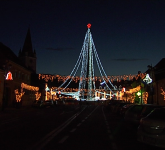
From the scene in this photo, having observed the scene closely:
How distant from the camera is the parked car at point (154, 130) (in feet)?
30.4

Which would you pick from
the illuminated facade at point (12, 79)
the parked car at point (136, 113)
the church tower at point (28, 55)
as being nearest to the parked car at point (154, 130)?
the parked car at point (136, 113)

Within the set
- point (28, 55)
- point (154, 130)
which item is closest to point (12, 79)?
point (154, 130)

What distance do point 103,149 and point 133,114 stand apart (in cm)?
781

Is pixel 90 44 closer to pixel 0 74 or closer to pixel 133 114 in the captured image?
pixel 0 74

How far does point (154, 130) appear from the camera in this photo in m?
9.45

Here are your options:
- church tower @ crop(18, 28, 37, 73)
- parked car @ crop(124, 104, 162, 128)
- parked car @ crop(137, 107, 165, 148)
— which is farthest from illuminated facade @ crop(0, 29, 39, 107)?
church tower @ crop(18, 28, 37, 73)

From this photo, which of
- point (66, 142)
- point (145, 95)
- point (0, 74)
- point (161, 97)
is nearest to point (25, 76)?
point (0, 74)

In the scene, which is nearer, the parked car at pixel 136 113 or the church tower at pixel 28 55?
the parked car at pixel 136 113

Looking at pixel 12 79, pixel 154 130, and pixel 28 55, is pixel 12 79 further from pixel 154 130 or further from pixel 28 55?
A: pixel 28 55

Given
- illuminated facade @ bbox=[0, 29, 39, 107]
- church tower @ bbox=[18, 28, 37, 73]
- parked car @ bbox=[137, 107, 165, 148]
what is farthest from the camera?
church tower @ bbox=[18, 28, 37, 73]

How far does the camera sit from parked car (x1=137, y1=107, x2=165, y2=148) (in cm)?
926

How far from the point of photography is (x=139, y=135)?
33.6ft

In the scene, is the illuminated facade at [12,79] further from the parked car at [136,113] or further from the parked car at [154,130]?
the parked car at [154,130]

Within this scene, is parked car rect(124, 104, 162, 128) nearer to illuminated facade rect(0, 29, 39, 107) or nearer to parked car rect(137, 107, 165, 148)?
parked car rect(137, 107, 165, 148)
